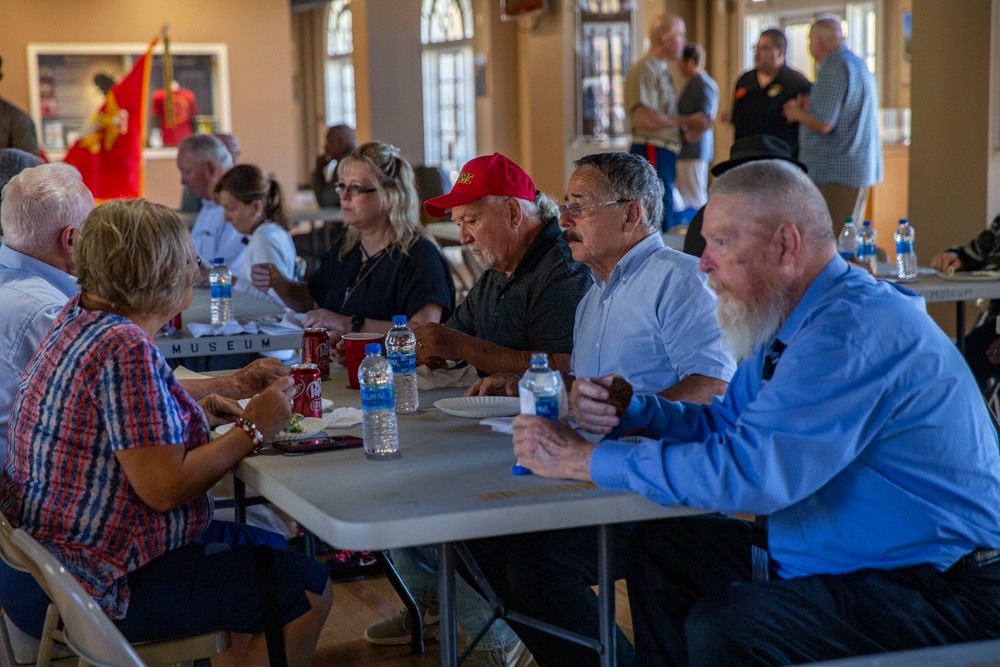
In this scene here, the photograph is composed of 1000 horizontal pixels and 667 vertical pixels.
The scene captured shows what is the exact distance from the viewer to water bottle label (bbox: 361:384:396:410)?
2.21m

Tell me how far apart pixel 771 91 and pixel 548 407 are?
594 cm

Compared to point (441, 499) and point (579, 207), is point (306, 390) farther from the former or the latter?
point (579, 207)

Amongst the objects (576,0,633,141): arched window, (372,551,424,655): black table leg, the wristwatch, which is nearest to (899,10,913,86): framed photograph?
(576,0,633,141): arched window

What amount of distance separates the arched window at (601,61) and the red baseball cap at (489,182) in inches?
362

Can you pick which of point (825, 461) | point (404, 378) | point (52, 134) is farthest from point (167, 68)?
point (825, 461)

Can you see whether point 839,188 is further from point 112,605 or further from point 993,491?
point 112,605

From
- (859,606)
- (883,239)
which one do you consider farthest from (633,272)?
(883,239)

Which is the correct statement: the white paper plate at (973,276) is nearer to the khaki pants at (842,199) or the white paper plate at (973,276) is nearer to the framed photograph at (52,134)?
the khaki pants at (842,199)

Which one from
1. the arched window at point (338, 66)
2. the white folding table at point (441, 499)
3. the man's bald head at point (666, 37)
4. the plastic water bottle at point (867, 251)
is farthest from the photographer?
the arched window at point (338, 66)

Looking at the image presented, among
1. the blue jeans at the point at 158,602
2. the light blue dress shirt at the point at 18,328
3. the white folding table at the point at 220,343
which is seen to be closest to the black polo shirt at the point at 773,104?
the white folding table at the point at 220,343

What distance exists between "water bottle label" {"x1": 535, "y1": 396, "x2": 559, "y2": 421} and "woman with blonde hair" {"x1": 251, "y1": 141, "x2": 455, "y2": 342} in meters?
1.71

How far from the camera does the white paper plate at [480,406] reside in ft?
8.24

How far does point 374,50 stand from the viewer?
9305mm

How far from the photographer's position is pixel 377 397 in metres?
2.22
